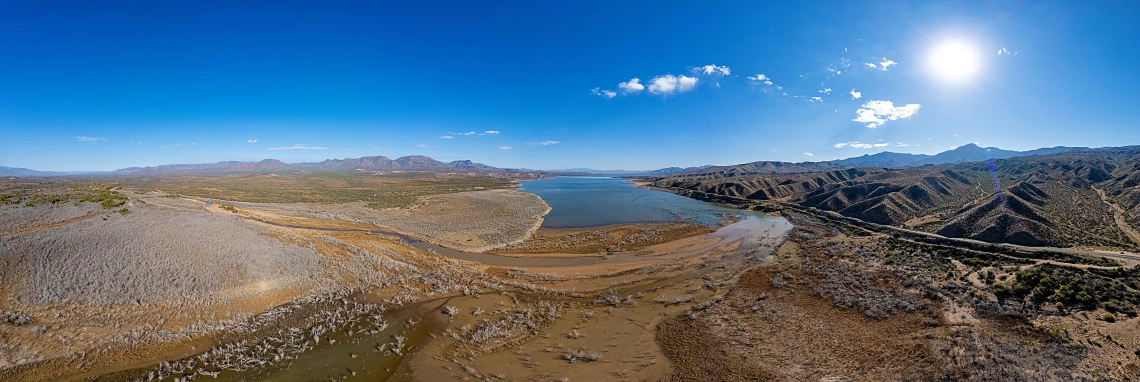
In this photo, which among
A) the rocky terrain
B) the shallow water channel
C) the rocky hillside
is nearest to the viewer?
the rocky terrain

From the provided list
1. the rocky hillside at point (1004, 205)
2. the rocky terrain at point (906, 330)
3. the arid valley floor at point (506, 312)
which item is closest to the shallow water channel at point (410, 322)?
the arid valley floor at point (506, 312)

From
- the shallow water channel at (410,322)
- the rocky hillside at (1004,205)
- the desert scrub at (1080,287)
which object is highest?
the rocky hillside at (1004,205)

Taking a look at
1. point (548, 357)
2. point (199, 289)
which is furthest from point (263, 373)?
point (548, 357)

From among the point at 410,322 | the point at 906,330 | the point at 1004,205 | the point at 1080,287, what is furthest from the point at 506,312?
the point at 1004,205

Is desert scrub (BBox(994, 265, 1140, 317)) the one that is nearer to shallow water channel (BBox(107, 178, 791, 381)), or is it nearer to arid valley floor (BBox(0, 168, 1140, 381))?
arid valley floor (BBox(0, 168, 1140, 381))

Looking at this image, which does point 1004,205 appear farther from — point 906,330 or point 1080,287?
point 906,330

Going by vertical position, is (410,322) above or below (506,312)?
above

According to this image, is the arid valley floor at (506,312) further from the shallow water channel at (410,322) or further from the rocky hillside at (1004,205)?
the rocky hillside at (1004,205)

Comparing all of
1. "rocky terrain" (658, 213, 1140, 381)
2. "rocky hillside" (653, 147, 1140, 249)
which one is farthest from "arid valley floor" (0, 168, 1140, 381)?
"rocky hillside" (653, 147, 1140, 249)

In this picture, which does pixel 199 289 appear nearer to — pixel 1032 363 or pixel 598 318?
pixel 598 318

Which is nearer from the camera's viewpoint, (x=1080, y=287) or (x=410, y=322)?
(x=410, y=322)
